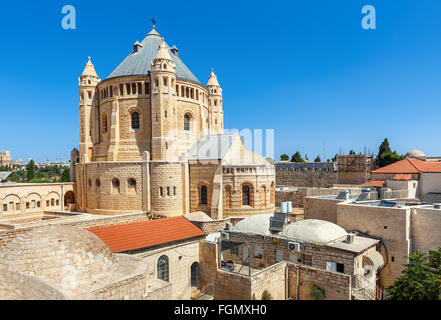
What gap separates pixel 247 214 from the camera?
26703 mm

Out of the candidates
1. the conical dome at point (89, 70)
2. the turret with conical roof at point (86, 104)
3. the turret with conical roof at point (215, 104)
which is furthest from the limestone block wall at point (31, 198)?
the turret with conical roof at point (215, 104)

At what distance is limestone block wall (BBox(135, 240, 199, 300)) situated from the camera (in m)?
16.8

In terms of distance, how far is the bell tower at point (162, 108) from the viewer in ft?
92.8

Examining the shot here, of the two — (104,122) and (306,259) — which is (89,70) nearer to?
(104,122)

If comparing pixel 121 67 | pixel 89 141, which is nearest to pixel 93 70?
pixel 121 67

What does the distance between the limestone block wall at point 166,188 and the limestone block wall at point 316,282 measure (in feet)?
51.9

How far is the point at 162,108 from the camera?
2842 cm

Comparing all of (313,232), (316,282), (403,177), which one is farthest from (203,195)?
(403,177)

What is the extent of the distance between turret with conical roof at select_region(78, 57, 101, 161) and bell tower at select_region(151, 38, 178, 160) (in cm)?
960

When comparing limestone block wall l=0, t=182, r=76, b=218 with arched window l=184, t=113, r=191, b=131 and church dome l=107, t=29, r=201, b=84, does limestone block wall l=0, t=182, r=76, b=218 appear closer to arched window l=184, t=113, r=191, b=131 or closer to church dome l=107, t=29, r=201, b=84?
church dome l=107, t=29, r=201, b=84

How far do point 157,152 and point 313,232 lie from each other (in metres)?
17.9

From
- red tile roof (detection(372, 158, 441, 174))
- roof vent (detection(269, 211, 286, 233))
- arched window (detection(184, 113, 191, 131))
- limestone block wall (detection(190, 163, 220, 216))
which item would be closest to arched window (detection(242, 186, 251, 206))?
limestone block wall (detection(190, 163, 220, 216))

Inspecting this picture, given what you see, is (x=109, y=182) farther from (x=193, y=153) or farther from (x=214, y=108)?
(x=214, y=108)

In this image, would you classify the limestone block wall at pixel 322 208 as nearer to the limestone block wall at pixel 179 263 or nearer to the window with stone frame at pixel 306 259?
the window with stone frame at pixel 306 259
